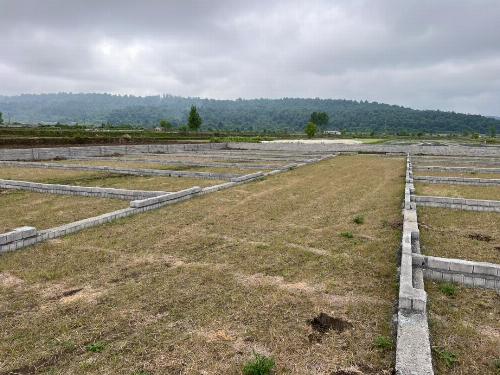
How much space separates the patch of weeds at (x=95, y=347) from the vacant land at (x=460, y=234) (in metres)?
6.43

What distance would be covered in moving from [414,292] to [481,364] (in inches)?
48.4

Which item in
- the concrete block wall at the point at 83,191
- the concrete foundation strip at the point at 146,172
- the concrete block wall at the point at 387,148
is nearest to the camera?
the concrete block wall at the point at 83,191

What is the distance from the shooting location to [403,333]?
14.4 feet

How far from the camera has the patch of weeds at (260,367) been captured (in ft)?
12.4

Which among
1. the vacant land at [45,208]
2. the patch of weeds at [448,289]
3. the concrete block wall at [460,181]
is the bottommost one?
the vacant land at [45,208]

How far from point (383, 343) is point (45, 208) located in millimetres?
10921

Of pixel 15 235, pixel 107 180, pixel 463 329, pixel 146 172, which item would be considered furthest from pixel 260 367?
pixel 146 172

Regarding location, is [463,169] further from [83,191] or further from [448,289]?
[83,191]

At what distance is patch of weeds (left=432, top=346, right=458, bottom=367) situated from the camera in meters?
4.09

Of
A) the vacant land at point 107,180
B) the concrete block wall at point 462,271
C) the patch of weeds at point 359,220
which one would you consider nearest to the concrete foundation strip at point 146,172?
the vacant land at point 107,180

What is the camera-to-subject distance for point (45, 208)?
11656mm

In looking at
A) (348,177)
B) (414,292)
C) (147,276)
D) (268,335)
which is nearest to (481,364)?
(414,292)

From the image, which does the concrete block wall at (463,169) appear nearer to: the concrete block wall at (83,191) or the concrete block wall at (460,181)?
the concrete block wall at (460,181)

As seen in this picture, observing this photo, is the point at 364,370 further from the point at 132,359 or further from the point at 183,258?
the point at 183,258
